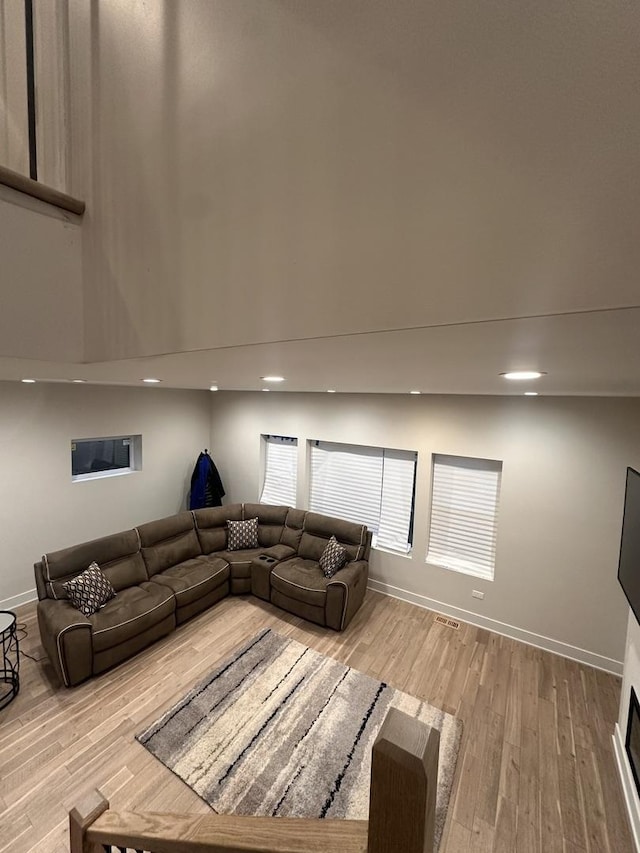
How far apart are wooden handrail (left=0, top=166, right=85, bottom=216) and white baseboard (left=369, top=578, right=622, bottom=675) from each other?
4542 millimetres

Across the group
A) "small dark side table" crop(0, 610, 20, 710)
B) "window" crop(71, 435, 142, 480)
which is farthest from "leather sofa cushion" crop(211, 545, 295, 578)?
"small dark side table" crop(0, 610, 20, 710)

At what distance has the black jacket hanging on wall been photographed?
18.2 feet

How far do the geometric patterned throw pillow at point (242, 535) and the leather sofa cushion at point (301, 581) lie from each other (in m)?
0.64

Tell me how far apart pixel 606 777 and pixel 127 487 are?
211 inches

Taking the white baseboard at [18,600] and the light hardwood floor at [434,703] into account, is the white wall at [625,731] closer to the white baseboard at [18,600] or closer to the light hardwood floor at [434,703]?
the light hardwood floor at [434,703]

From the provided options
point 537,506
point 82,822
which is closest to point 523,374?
point 82,822

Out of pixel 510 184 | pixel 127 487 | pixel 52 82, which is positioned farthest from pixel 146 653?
pixel 510 184

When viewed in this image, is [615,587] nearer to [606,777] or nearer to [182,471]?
[606,777]

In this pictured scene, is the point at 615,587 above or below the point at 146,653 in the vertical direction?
above

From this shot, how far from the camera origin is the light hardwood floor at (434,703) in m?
2.07

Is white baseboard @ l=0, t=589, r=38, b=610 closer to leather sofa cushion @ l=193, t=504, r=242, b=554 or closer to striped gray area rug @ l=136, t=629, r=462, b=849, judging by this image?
leather sofa cushion @ l=193, t=504, r=242, b=554

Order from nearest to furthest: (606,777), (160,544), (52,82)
Result: (52,82), (606,777), (160,544)

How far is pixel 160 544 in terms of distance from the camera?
4234 millimetres

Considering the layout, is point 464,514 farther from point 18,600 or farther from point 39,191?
point 18,600
